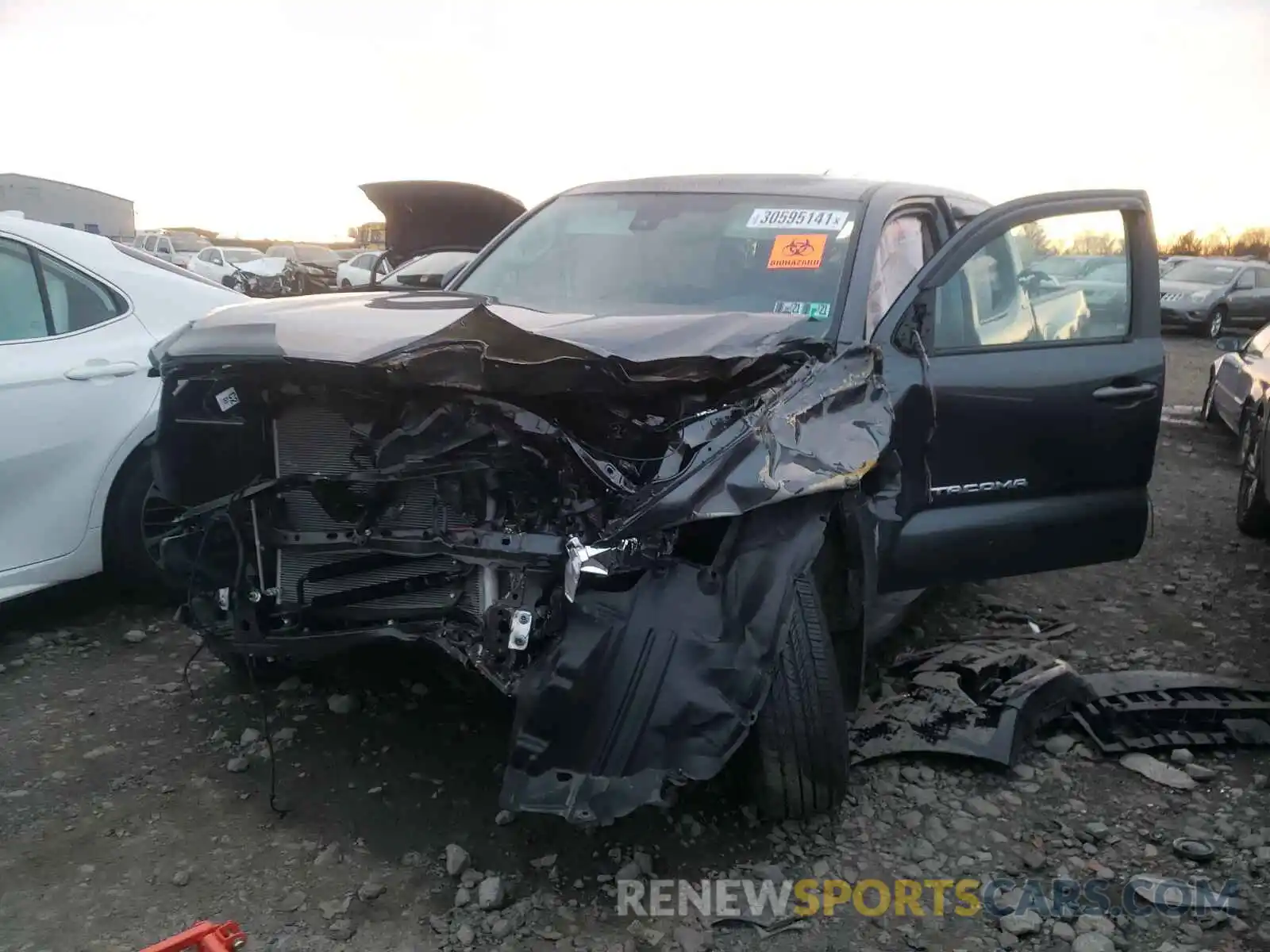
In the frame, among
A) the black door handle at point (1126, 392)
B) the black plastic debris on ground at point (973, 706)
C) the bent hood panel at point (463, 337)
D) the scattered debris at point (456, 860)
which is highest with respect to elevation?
the bent hood panel at point (463, 337)

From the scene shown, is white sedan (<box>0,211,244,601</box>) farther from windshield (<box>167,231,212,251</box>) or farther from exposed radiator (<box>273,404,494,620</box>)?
windshield (<box>167,231,212,251</box>)

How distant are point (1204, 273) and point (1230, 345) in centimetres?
1371

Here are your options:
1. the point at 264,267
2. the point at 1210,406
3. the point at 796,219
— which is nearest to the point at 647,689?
the point at 796,219

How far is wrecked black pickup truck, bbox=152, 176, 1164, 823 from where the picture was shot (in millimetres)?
2207

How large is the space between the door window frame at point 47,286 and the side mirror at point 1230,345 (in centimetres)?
632

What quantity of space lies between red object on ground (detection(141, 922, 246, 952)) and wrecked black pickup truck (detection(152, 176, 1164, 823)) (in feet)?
2.14

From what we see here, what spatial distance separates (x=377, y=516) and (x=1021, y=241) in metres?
2.58

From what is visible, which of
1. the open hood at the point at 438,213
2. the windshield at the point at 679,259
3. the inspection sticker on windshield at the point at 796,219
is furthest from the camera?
the open hood at the point at 438,213

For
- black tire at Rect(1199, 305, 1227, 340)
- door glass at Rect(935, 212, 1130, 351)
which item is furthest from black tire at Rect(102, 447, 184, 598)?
black tire at Rect(1199, 305, 1227, 340)

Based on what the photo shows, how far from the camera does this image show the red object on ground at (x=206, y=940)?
82.1 inches

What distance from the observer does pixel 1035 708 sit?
3.07 meters

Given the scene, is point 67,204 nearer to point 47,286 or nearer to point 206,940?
point 47,286

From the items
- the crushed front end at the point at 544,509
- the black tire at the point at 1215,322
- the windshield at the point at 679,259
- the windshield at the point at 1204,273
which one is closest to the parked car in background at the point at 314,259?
the windshield at the point at 1204,273

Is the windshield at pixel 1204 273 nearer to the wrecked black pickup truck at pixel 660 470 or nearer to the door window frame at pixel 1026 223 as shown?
the door window frame at pixel 1026 223
